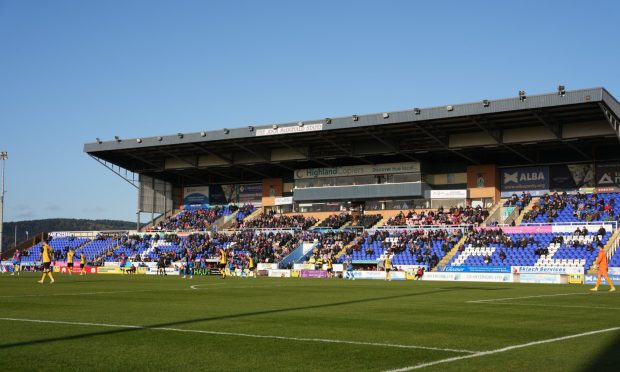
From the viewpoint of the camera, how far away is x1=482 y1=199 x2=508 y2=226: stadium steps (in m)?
62.4

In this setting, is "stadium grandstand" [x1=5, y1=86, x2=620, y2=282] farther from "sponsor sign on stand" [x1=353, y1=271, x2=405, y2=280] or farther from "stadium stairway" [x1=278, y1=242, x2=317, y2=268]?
"sponsor sign on stand" [x1=353, y1=271, x2=405, y2=280]

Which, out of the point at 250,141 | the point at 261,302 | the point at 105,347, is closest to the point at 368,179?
the point at 250,141

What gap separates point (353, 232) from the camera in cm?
6644

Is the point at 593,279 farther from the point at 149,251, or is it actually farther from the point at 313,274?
the point at 149,251

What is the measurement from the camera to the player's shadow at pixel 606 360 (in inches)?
329

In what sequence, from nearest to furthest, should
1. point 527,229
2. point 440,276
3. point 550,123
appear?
point 440,276 → point 550,123 → point 527,229

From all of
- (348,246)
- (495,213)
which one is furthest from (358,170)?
(495,213)

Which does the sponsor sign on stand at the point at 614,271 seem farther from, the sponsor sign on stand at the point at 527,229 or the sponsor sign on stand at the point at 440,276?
the sponsor sign on stand at the point at 527,229

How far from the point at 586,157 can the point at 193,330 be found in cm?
5702

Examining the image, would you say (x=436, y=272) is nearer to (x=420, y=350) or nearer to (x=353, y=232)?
(x=353, y=232)

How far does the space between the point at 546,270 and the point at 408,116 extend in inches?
722

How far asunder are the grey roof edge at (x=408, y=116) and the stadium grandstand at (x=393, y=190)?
109 millimetres

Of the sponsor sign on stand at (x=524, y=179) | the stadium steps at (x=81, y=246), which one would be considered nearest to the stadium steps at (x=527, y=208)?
the sponsor sign on stand at (x=524, y=179)

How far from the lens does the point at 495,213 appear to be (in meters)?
63.7
